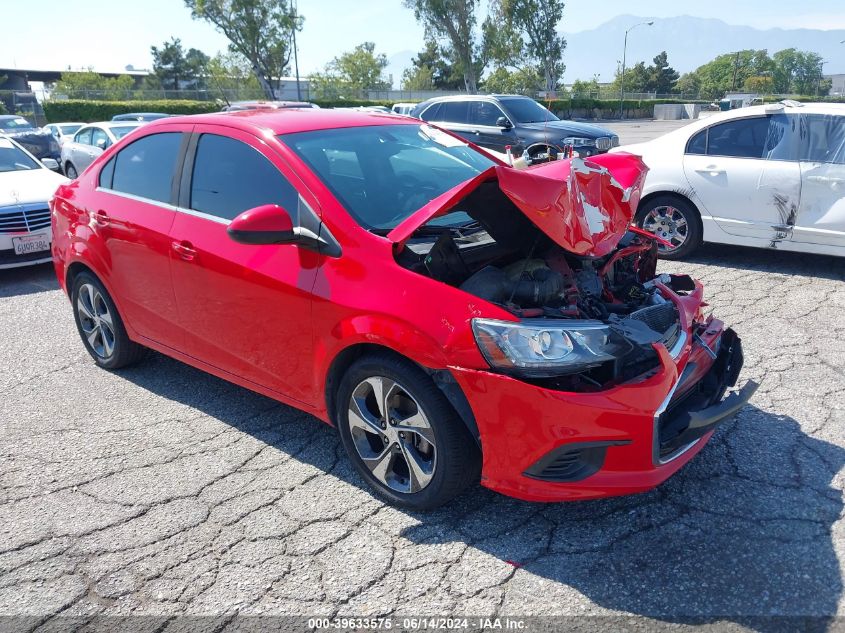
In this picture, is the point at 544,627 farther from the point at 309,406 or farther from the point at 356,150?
the point at 356,150

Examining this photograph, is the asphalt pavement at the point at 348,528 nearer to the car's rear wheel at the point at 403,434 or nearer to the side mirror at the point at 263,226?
the car's rear wheel at the point at 403,434

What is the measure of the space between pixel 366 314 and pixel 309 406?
2.39 feet

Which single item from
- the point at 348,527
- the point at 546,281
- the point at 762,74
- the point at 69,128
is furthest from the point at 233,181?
the point at 762,74

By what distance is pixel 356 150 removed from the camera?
371 centimetres

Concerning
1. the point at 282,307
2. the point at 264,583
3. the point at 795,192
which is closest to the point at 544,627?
the point at 264,583

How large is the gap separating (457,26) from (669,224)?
195 ft

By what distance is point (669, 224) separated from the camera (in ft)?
23.4

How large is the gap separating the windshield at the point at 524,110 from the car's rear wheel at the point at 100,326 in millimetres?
10810

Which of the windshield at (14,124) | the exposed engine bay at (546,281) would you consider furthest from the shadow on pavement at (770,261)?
the windshield at (14,124)

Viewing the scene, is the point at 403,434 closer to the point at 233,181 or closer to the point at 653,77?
the point at 233,181

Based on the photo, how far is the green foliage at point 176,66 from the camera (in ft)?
241

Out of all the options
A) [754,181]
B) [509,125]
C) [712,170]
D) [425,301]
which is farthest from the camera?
[509,125]

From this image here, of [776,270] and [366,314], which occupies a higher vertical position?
[366,314]

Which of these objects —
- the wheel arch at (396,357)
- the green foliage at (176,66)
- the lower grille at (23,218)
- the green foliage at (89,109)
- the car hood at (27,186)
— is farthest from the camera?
the green foliage at (176,66)
